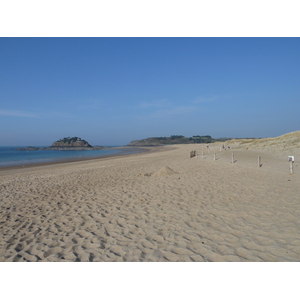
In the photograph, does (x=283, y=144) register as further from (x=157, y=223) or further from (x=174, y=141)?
(x=174, y=141)

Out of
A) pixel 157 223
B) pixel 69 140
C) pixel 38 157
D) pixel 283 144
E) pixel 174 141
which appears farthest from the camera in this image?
pixel 174 141

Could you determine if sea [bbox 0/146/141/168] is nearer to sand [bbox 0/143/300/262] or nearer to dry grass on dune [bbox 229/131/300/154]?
sand [bbox 0/143/300/262]

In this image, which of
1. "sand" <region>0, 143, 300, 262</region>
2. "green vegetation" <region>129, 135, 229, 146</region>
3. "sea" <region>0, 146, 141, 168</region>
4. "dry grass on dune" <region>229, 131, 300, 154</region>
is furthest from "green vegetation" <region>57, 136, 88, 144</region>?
"sand" <region>0, 143, 300, 262</region>

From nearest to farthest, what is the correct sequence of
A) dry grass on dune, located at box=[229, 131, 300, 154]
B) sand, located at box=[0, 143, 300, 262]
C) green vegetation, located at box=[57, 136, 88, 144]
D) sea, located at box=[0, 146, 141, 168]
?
sand, located at box=[0, 143, 300, 262] < dry grass on dune, located at box=[229, 131, 300, 154] < sea, located at box=[0, 146, 141, 168] < green vegetation, located at box=[57, 136, 88, 144]

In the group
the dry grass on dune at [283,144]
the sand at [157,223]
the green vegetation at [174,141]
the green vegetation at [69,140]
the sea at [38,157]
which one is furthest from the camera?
the green vegetation at [174,141]

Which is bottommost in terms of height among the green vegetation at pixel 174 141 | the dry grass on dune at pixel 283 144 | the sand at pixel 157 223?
the sand at pixel 157 223

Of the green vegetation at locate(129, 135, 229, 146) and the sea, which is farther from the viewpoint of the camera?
the green vegetation at locate(129, 135, 229, 146)

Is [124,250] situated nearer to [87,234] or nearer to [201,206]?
[87,234]

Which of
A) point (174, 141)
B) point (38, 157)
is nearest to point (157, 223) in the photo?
point (38, 157)

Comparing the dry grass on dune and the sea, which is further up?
the dry grass on dune

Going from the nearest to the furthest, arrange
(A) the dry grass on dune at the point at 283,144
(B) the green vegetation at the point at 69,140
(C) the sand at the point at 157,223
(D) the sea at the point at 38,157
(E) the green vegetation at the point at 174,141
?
(C) the sand at the point at 157,223 < (A) the dry grass on dune at the point at 283,144 < (D) the sea at the point at 38,157 < (B) the green vegetation at the point at 69,140 < (E) the green vegetation at the point at 174,141

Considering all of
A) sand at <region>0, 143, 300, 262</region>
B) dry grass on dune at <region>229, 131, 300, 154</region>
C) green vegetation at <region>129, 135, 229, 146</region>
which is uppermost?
green vegetation at <region>129, 135, 229, 146</region>

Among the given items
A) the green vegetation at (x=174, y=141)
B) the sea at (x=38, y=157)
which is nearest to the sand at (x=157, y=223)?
the sea at (x=38, y=157)

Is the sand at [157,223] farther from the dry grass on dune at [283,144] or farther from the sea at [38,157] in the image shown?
the sea at [38,157]
